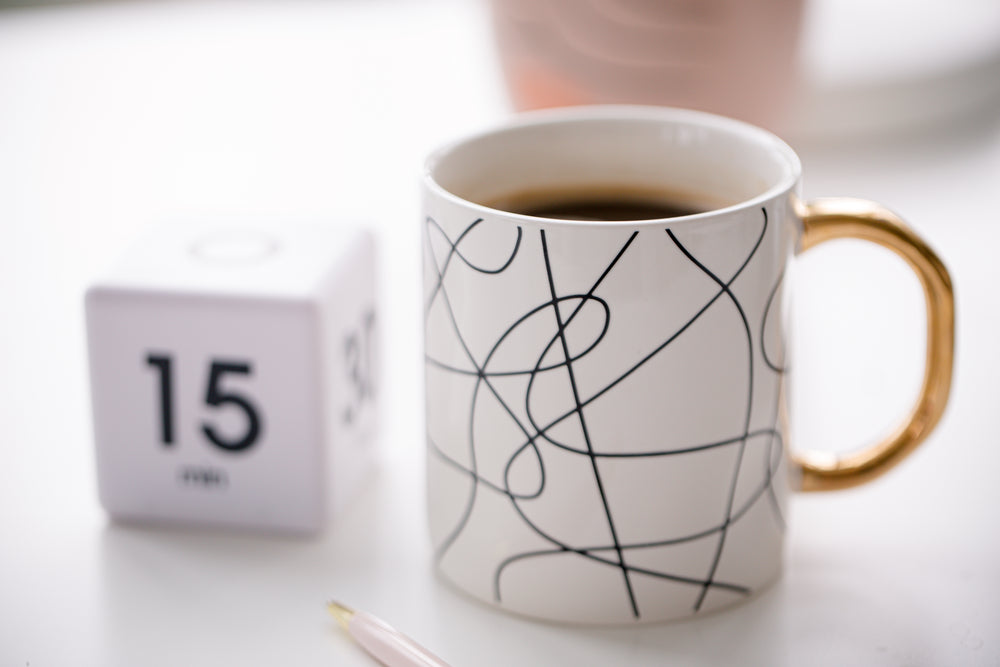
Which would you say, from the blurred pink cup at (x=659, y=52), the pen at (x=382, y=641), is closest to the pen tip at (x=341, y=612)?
the pen at (x=382, y=641)

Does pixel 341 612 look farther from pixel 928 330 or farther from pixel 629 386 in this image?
pixel 928 330

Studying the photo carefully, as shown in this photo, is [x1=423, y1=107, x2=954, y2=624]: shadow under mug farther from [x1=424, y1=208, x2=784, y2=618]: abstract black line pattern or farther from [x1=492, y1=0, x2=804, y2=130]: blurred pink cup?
[x1=492, y1=0, x2=804, y2=130]: blurred pink cup

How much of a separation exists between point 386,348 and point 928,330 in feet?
0.98

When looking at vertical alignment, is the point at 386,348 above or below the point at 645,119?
below

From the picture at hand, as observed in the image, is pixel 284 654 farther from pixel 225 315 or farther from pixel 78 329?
pixel 78 329

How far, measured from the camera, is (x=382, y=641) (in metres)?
0.43

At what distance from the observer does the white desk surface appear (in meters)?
0.46

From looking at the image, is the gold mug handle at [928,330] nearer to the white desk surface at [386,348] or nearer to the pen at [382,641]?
the white desk surface at [386,348]

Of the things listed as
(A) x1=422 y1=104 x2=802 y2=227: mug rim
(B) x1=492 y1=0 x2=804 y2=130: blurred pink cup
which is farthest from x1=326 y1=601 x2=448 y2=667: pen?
(B) x1=492 y1=0 x2=804 y2=130: blurred pink cup

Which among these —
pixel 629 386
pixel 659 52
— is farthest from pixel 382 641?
pixel 659 52

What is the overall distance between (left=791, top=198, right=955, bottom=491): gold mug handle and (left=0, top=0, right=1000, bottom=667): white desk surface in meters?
0.04

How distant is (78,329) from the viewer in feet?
2.18

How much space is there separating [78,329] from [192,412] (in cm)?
20

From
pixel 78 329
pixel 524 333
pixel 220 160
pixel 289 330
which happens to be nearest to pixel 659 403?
pixel 524 333
